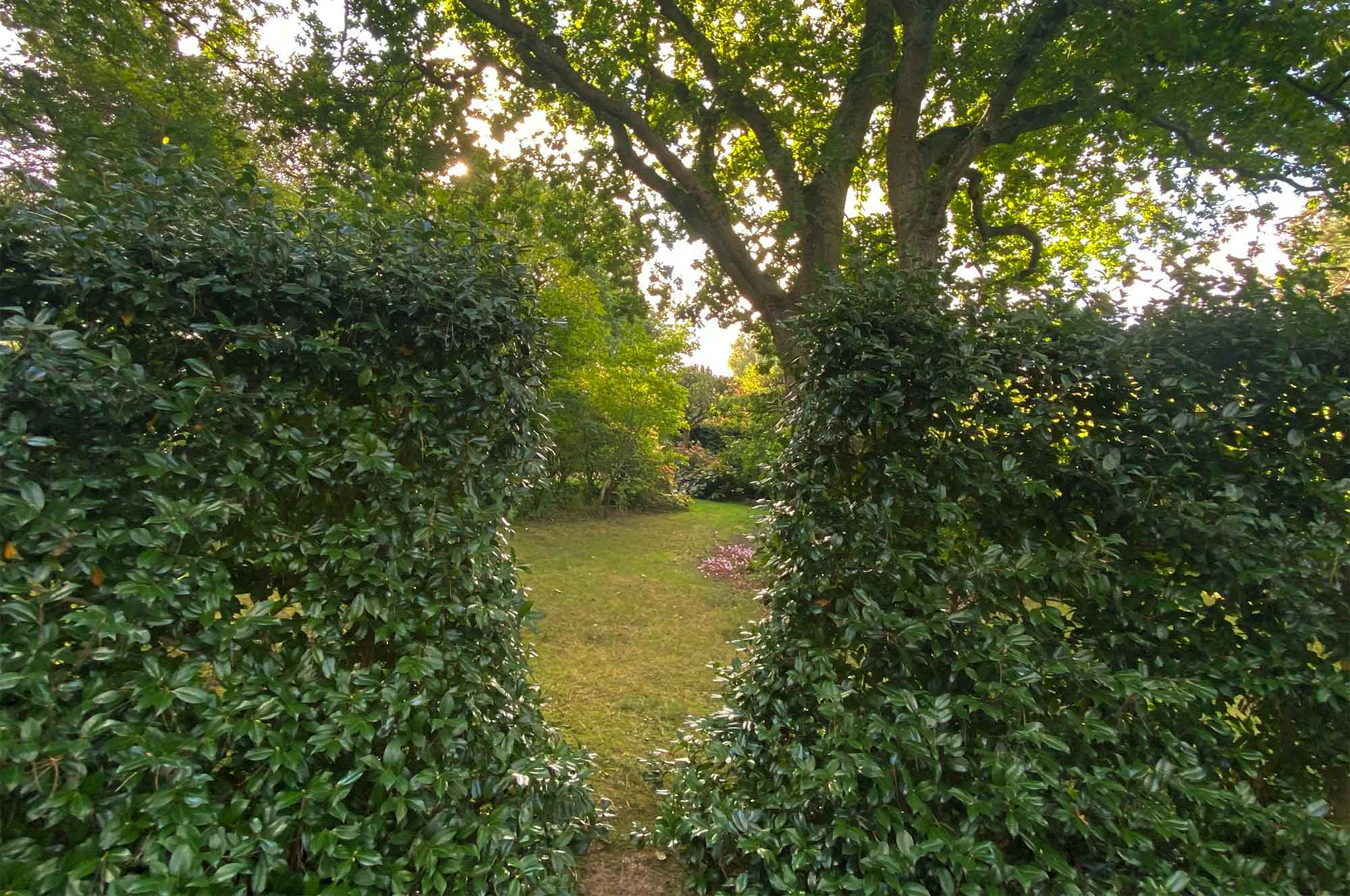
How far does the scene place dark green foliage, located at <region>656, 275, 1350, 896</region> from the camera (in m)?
2.15

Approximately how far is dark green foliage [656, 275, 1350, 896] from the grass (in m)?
0.79

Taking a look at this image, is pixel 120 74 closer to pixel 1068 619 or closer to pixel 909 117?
pixel 909 117

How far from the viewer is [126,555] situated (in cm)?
186

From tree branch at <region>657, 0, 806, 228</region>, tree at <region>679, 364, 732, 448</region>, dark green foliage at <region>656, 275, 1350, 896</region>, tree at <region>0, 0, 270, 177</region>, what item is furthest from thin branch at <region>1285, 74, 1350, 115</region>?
tree at <region>679, 364, 732, 448</region>

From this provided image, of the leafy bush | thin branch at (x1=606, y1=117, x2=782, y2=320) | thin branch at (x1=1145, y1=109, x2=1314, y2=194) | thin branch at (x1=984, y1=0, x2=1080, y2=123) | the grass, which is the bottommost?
the grass

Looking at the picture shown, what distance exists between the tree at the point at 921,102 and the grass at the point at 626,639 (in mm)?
2787

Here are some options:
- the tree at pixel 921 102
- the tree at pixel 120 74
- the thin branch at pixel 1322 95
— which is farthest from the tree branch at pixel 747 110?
the tree at pixel 120 74

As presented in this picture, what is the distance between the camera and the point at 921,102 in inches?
182

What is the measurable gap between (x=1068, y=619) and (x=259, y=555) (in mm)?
3068

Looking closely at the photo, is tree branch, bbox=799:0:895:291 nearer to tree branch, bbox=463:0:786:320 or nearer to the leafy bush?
tree branch, bbox=463:0:786:320

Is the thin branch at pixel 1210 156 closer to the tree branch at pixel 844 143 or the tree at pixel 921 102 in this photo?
the tree at pixel 921 102

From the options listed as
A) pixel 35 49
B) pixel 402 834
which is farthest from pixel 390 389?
pixel 35 49

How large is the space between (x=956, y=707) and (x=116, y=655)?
2.71 meters

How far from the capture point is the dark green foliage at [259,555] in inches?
67.1
